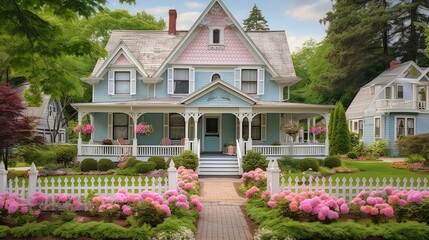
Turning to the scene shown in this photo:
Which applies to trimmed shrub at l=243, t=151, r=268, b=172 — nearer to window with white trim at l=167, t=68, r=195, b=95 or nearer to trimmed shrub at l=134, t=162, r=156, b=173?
trimmed shrub at l=134, t=162, r=156, b=173

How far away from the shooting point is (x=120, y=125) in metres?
27.7

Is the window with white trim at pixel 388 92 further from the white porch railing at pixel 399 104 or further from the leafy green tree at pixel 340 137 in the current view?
the leafy green tree at pixel 340 137

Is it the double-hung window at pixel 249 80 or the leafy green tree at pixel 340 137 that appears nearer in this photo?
the double-hung window at pixel 249 80

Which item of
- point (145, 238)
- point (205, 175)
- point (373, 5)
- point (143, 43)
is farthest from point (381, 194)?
point (373, 5)

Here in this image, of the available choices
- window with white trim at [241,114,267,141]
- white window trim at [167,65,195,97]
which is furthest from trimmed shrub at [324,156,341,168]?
white window trim at [167,65,195,97]

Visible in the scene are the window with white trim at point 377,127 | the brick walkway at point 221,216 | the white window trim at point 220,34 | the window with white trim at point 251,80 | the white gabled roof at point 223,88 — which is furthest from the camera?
the window with white trim at point 377,127

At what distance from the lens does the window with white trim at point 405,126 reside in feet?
121

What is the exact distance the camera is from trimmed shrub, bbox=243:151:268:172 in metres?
22.0

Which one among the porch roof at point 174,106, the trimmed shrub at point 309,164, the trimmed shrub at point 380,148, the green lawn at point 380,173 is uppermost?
the porch roof at point 174,106

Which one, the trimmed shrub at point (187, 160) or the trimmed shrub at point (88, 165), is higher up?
the trimmed shrub at point (187, 160)

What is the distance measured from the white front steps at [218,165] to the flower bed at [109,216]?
11074mm

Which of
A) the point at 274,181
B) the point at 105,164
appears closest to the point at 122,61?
the point at 105,164

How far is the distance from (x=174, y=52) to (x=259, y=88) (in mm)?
5750

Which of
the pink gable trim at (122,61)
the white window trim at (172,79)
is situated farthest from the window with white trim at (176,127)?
the pink gable trim at (122,61)
